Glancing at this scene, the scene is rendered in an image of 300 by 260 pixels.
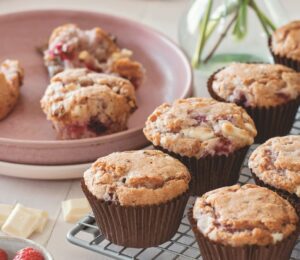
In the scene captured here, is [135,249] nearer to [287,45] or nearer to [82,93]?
[82,93]

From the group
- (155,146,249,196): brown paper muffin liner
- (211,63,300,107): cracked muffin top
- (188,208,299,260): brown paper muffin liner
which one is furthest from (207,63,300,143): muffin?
(188,208,299,260): brown paper muffin liner

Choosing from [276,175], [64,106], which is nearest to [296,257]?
[276,175]

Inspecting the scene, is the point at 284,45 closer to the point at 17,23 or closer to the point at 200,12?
the point at 200,12

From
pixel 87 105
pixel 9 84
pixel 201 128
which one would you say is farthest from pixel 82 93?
pixel 201 128

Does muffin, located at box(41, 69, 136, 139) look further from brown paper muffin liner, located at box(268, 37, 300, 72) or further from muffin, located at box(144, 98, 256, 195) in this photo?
brown paper muffin liner, located at box(268, 37, 300, 72)

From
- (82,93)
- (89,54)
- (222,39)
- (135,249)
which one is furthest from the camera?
(222,39)
